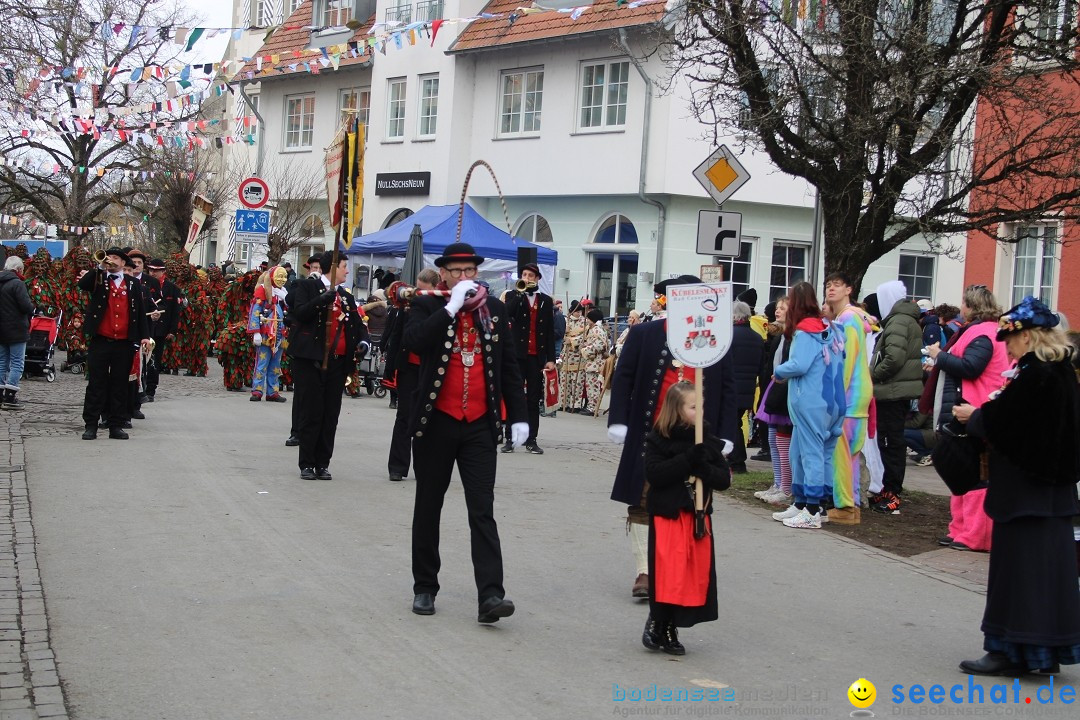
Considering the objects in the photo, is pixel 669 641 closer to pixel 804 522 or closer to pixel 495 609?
pixel 495 609

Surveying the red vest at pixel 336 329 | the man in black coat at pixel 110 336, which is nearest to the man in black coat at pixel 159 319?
the man in black coat at pixel 110 336

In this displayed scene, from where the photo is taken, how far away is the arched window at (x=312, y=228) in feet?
128

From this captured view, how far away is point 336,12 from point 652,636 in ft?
113

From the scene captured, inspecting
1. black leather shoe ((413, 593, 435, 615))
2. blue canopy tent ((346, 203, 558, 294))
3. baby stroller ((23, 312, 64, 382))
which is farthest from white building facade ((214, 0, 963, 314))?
black leather shoe ((413, 593, 435, 615))

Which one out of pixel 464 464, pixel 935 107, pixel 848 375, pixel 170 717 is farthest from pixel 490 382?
pixel 935 107

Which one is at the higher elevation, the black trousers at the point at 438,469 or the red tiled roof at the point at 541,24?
the red tiled roof at the point at 541,24

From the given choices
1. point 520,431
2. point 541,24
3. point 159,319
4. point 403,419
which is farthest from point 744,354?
point 541,24

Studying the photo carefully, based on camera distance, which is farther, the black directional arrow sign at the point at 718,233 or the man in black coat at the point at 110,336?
the man in black coat at the point at 110,336

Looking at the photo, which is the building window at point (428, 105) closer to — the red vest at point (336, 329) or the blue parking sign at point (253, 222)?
the blue parking sign at point (253, 222)

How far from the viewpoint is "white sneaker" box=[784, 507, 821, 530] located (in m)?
10.2

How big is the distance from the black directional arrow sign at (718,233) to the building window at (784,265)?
18.4 m

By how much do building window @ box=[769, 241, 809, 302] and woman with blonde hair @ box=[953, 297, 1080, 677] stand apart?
80.1 feet

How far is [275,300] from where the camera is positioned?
19562 millimetres

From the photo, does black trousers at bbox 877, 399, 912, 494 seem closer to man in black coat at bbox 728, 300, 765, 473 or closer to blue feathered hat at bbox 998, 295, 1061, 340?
man in black coat at bbox 728, 300, 765, 473
